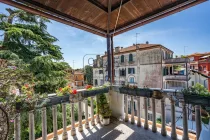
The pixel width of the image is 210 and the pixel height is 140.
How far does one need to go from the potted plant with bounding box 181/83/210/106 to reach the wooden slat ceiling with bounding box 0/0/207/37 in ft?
5.05

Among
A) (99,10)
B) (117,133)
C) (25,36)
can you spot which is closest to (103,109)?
(117,133)

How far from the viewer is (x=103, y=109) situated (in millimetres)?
2988

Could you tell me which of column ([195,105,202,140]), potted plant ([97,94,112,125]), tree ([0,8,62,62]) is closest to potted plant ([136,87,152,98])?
column ([195,105,202,140])

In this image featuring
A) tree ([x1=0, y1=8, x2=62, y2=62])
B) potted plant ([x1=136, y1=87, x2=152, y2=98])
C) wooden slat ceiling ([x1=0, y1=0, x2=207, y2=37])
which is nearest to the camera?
wooden slat ceiling ([x1=0, y1=0, x2=207, y2=37])

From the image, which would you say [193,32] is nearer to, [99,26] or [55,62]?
[99,26]

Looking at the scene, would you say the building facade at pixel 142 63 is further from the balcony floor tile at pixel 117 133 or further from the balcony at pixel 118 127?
the balcony floor tile at pixel 117 133

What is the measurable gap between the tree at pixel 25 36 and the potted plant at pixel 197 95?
624 cm

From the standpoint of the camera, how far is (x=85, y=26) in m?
3.16

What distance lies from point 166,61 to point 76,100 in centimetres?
984

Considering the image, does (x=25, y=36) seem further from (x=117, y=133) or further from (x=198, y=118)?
(x=198, y=118)

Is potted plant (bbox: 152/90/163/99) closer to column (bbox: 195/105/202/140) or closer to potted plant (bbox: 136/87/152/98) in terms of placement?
potted plant (bbox: 136/87/152/98)

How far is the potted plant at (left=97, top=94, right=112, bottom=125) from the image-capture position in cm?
297

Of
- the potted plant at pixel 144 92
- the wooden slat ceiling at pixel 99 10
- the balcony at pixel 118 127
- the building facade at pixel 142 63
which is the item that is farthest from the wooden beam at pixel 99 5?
the building facade at pixel 142 63

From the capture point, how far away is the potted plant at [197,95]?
5.75ft
